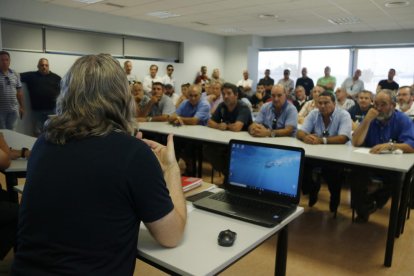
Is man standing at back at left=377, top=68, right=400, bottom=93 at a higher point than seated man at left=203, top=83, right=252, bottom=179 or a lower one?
higher

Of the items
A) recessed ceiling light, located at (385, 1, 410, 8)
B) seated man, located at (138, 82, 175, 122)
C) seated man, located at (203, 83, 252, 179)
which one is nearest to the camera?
seated man, located at (203, 83, 252, 179)

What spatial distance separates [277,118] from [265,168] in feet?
7.35

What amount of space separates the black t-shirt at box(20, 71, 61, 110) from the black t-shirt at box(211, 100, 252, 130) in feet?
11.7

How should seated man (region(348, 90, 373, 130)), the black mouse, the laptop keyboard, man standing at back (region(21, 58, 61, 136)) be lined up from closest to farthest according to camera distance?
→ the black mouse → the laptop keyboard → seated man (region(348, 90, 373, 130)) → man standing at back (region(21, 58, 61, 136))

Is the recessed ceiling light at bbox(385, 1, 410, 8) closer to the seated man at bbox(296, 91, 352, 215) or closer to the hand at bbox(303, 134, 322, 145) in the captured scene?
the seated man at bbox(296, 91, 352, 215)

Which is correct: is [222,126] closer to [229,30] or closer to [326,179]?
[326,179]

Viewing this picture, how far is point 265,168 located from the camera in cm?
172

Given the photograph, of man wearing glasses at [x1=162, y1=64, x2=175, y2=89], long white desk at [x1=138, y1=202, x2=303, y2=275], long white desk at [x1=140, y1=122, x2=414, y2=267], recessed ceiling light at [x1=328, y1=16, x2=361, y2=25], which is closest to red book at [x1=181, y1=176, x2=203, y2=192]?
long white desk at [x1=138, y1=202, x2=303, y2=275]

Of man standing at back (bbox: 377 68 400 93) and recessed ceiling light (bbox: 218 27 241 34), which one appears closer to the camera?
man standing at back (bbox: 377 68 400 93)

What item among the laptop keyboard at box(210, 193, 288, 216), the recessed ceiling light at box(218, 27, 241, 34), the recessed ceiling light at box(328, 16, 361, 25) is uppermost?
the recessed ceiling light at box(328, 16, 361, 25)

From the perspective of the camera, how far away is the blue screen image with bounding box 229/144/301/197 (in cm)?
166

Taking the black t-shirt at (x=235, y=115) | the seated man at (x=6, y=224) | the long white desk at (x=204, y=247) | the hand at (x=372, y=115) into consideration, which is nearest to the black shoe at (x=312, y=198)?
the hand at (x=372, y=115)

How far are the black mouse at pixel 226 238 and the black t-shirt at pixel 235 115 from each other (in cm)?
275

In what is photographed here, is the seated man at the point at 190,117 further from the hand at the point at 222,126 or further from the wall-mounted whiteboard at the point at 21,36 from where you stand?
the wall-mounted whiteboard at the point at 21,36
